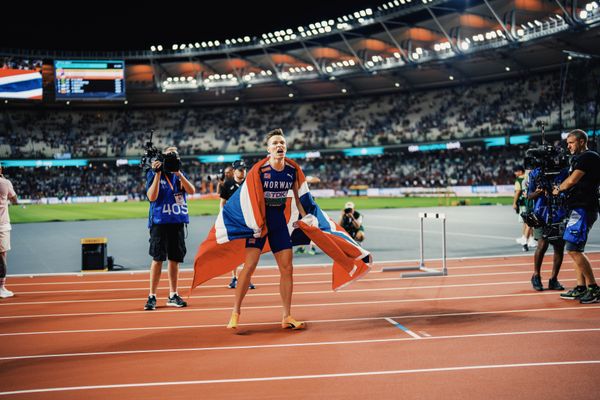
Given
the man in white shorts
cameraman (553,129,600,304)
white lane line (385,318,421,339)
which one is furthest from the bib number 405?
cameraman (553,129,600,304)

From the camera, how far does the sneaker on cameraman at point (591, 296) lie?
7621 millimetres

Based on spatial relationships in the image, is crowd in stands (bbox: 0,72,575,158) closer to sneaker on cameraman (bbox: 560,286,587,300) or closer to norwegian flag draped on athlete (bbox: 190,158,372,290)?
sneaker on cameraman (bbox: 560,286,587,300)

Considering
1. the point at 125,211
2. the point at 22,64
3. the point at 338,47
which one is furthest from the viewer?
the point at 338,47

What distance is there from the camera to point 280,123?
70.5 metres

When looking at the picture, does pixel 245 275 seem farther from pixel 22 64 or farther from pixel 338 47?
pixel 338 47

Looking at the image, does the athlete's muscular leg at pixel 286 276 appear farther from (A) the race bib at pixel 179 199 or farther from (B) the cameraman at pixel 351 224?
(B) the cameraman at pixel 351 224

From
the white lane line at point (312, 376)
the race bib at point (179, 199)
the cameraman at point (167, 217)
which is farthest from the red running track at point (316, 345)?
the race bib at point (179, 199)

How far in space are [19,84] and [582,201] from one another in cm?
4688

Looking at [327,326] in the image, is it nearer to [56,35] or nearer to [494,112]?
[494,112]

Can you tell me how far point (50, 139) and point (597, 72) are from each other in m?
58.4

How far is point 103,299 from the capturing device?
9.12 meters

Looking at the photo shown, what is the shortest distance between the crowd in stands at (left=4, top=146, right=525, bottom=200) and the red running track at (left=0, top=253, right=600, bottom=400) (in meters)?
47.6

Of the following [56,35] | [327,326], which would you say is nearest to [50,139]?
[56,35]

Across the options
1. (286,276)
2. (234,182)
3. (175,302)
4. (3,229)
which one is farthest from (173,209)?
(3,229)
